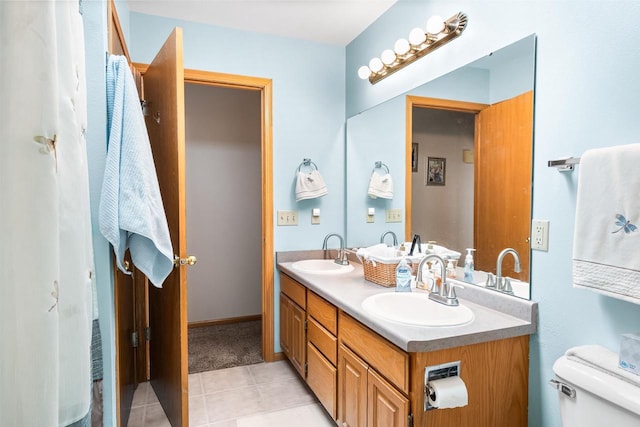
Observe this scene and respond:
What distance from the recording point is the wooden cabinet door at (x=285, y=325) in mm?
2598

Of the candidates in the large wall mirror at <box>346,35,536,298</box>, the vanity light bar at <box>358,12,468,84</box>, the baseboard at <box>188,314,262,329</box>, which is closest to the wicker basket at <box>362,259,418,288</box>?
the large wall mirror at <box>346,35,536,298</box>

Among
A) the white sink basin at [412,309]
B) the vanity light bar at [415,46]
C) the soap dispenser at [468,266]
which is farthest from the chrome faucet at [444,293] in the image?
the vanity light bar at [415,46]

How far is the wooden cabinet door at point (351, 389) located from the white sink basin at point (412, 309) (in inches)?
9.9

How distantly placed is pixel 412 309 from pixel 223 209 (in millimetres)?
2428

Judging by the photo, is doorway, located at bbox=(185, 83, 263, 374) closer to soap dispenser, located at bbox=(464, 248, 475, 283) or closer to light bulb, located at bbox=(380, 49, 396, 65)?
light bulb, located at bbox=(380, 49, 396, 65)

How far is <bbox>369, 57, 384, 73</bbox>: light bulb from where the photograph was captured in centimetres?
232

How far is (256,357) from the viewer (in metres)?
2.87

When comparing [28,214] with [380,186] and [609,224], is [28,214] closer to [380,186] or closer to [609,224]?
[609,224]

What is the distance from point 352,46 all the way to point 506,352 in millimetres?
2379

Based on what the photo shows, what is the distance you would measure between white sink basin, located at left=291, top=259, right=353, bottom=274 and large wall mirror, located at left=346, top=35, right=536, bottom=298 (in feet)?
1.03

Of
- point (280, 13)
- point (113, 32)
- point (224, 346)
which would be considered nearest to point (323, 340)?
point (224, 346)

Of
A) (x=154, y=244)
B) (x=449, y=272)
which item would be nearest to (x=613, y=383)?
(x=449, y=272)

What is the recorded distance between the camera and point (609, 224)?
3.47 ft

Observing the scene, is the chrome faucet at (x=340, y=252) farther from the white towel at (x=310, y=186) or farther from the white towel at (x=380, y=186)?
the white towel at (x=380, y=186)
